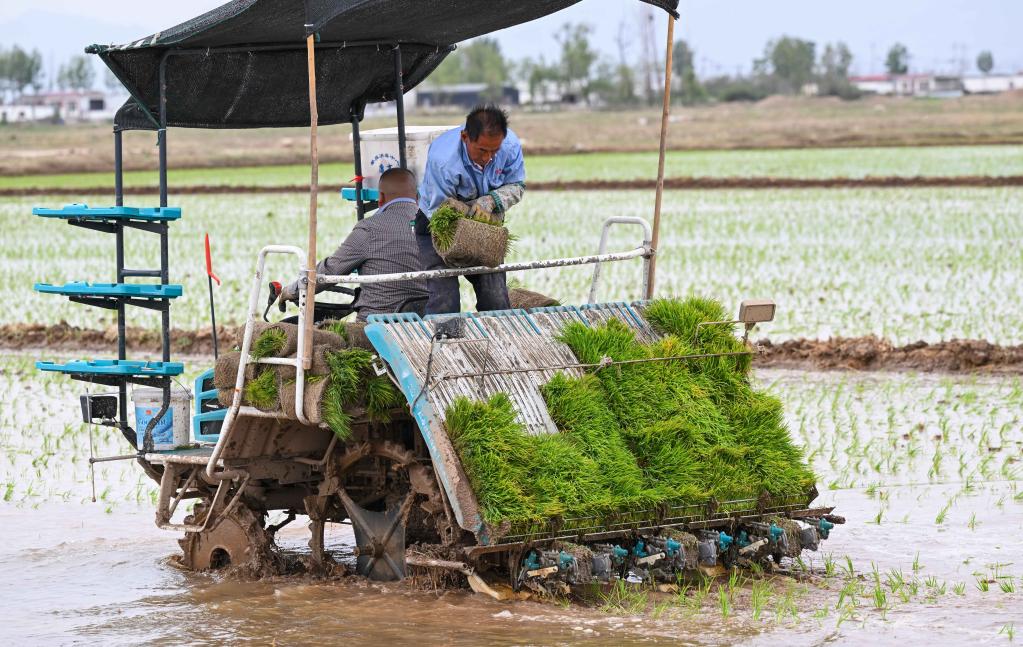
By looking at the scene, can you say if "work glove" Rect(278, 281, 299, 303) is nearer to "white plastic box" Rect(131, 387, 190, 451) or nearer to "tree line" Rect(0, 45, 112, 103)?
"white plastic box" Rect(131, 387, 190, 451)

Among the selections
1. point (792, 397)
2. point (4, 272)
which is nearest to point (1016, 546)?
point (792, 397)

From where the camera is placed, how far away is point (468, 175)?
736cm

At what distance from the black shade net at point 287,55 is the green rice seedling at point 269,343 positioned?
56.1 inches

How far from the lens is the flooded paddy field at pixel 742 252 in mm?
16719

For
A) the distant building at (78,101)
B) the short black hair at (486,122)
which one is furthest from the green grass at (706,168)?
the distant building at (78,101)

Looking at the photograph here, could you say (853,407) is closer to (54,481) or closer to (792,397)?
(792,397)

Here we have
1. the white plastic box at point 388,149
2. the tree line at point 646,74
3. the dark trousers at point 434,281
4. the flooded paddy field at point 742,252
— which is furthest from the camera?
the tree line at point 646,74

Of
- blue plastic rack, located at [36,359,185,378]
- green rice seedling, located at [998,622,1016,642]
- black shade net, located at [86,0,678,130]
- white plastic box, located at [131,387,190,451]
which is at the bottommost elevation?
green rice seedling, located at [998,622,1016,642]

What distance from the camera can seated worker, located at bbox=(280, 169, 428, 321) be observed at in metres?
7.52

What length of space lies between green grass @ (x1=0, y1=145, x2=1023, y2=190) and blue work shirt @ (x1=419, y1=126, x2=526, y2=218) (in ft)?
107

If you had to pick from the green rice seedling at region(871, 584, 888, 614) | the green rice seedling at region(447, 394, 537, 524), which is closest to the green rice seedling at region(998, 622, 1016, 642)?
the green rice seedling at region(871, 584, 888, 614)

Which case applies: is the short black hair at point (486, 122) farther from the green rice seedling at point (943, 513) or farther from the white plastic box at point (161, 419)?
the green rice seedling at point (943, 513)

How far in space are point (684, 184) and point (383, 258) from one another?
30.9m

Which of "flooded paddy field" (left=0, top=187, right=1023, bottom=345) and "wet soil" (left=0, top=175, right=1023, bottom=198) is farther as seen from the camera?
"wet soil" (left=0, top=175, right=1023, bottom=198)
